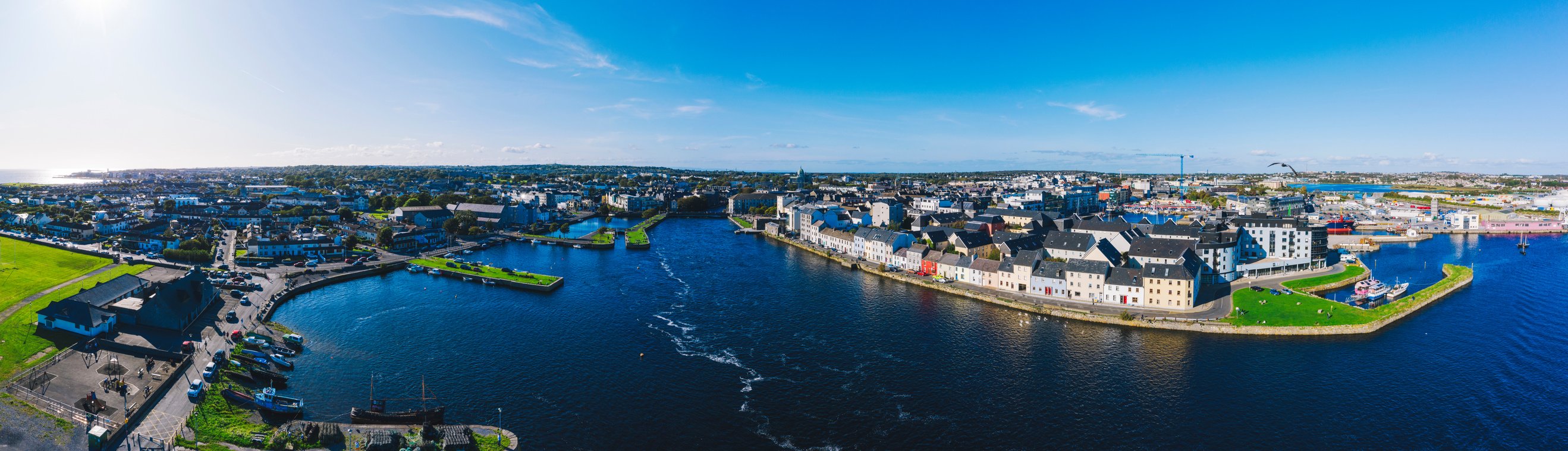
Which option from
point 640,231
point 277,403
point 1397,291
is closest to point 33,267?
point 277,403

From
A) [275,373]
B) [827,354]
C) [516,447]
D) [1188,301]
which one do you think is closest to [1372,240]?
[1188,301]

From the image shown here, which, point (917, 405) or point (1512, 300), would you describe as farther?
Result: point (1512, 300)

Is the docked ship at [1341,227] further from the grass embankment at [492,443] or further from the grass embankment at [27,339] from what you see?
the grass embankment at [27,339]

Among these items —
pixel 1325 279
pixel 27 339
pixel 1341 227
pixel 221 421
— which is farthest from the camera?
pixel 1341 227

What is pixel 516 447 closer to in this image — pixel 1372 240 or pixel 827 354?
pixel 827 354

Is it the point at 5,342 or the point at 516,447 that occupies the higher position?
the point at 5,342

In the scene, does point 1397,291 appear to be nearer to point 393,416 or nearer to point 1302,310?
point 1302,310

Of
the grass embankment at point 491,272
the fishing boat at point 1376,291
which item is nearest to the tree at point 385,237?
the grass embankment at point 491,272
